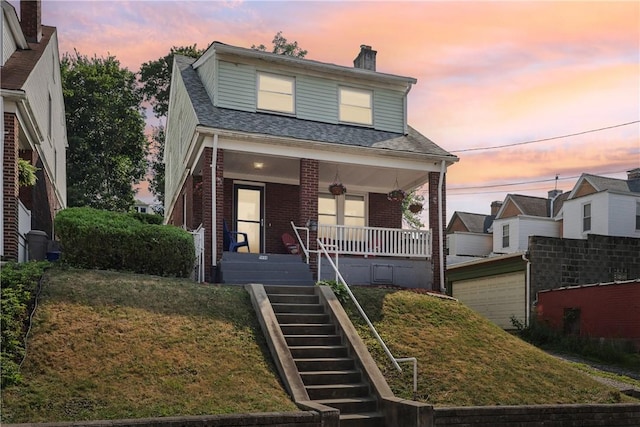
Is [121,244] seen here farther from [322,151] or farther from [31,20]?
[31,20]

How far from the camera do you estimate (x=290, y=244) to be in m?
19.5

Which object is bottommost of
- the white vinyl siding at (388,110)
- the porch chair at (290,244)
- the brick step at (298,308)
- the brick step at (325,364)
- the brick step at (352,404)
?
the brick step at (352,404)

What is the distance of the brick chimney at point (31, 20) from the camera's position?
19828mm

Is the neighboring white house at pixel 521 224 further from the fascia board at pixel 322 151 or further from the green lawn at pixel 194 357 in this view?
the green lawn at pixel 194 357

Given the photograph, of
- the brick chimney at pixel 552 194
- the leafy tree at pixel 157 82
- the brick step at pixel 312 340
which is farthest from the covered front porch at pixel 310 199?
the brick chimney at pixel 552 194

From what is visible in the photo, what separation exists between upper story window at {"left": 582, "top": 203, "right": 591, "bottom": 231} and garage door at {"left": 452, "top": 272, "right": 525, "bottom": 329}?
286 inches

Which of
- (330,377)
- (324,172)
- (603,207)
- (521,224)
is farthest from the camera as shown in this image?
(521,224)

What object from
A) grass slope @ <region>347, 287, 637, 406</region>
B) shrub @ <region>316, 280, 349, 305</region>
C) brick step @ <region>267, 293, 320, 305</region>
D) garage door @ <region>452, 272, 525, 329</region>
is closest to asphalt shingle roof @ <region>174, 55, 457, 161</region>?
shrub @ <region>316, 280, 349, 305</region>

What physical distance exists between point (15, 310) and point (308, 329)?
4967 mm

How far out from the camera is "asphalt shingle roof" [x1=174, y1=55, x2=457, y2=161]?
56.3ft

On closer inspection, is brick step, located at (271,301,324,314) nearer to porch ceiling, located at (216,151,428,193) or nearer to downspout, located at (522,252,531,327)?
porch ceiling, located at (216,151,428,193)

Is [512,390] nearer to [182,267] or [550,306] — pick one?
[182,267]

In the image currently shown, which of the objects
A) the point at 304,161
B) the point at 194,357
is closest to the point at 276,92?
the point at 304,161

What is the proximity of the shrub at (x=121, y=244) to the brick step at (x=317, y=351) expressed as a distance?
161 inches
